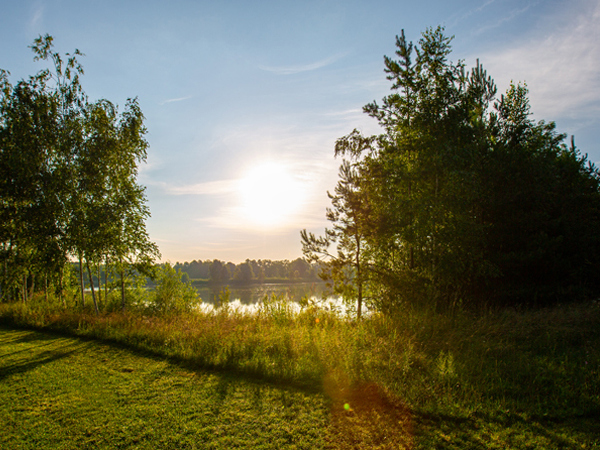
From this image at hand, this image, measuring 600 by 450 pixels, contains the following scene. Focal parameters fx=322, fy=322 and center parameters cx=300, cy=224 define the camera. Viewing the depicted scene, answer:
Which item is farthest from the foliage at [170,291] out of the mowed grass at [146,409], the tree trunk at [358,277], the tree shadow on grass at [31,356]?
the mowed grass at [146,409]

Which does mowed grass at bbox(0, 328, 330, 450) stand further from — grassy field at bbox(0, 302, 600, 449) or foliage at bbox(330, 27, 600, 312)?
foliage at bbox(330, 27, 600, 312)

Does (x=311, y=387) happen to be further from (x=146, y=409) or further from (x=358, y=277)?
(x=358, y=277)

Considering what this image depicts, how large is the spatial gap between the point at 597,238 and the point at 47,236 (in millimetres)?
17697

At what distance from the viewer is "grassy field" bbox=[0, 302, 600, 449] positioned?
10.8 ft

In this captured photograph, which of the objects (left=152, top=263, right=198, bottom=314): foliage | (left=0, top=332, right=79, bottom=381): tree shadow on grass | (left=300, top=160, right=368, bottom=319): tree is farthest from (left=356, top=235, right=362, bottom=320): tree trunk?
(left=0, top=332, right=79, bottom=381): tree shadow on grass

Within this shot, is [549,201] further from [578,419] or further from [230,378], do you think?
[230,378]

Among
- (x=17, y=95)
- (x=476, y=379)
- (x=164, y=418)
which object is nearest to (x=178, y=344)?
(x=164, y=418)

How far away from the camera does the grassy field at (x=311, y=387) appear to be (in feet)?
10.8

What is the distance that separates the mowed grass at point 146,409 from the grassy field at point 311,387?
0.02 metres

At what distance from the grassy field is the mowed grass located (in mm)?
20

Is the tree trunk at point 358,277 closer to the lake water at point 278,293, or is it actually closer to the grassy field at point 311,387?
the lake water at point 278,293

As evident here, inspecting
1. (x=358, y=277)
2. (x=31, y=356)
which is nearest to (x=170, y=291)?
(x=31, y=356)

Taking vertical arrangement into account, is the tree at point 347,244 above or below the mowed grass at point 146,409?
above

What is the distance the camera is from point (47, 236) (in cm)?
934
